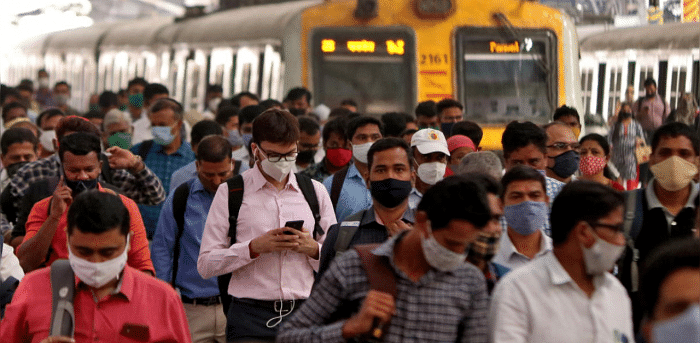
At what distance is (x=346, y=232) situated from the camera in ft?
16.1

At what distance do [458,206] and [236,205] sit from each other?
2.06 m

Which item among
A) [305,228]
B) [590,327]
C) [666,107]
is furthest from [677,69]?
[590,327]

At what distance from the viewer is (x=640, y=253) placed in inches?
207

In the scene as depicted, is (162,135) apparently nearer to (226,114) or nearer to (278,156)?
(226,114)

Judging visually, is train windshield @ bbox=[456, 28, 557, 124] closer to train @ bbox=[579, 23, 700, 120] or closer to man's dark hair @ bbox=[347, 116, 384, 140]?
train @ bbox=[579, 23, 700, 120]

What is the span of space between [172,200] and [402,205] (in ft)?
5.77

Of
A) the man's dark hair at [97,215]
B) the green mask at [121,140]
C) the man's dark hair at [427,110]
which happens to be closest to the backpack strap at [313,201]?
the man's dark hair at [97,215]

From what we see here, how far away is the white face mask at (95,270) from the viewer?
A: 4062mm

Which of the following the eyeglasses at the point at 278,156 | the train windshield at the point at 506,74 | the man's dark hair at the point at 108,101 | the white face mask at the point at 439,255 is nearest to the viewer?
the white face mask at the point at 439,255

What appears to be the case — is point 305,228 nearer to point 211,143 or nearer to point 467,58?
point 211,143

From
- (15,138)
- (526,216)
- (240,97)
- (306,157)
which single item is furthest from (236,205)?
(240,97)

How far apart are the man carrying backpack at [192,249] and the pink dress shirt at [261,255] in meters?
1.07

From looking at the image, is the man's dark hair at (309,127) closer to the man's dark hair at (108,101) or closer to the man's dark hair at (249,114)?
the man's dark hair at (249,114)

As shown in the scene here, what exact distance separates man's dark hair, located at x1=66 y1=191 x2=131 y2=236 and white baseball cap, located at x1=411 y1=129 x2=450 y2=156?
241 cm
